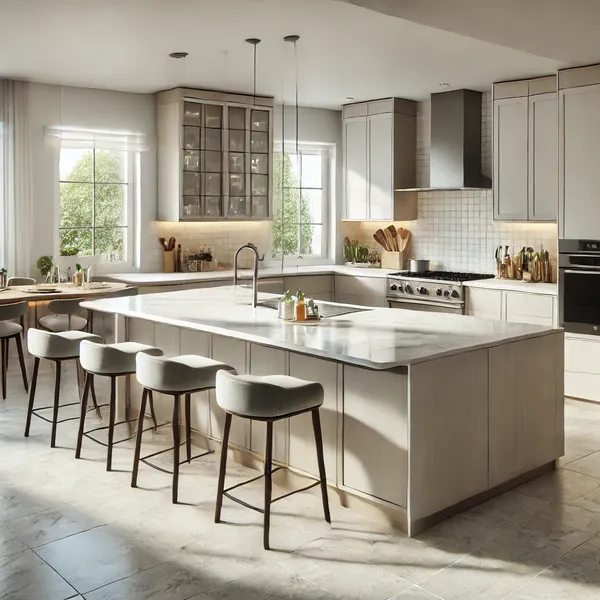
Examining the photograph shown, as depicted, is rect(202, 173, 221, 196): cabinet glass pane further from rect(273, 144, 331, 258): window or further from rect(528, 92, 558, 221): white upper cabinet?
rect(528, 92, 558, 221): white upper cabinet

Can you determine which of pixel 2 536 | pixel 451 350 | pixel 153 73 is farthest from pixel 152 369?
pixel 153 73

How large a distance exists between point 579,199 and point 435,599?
4.19m

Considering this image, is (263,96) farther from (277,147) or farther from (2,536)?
(2,536)

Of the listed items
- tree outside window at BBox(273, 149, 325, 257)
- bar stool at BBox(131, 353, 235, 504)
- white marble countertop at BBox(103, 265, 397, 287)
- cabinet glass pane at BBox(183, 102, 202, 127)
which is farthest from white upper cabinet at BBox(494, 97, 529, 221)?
bar stool at BBox(131, 353, 235, 504)

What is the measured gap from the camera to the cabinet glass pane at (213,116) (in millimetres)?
8078

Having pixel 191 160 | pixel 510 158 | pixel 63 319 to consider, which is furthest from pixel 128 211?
pixel 510 158

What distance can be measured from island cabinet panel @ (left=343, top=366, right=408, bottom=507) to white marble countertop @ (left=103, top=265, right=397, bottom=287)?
397cm

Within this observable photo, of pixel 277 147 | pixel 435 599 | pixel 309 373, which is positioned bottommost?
pixel 435 599

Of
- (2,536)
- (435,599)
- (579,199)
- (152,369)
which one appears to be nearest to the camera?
(435,599)

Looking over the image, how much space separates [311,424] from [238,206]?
4597 millimetres

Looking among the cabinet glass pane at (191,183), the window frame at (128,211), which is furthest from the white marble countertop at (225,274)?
the cabinet glass pane at (191,183)

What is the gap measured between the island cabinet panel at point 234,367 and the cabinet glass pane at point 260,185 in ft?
12.7

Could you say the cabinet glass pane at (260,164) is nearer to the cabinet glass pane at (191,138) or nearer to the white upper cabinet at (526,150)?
the cabinet glass pane at (191,138)

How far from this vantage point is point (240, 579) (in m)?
3.25
